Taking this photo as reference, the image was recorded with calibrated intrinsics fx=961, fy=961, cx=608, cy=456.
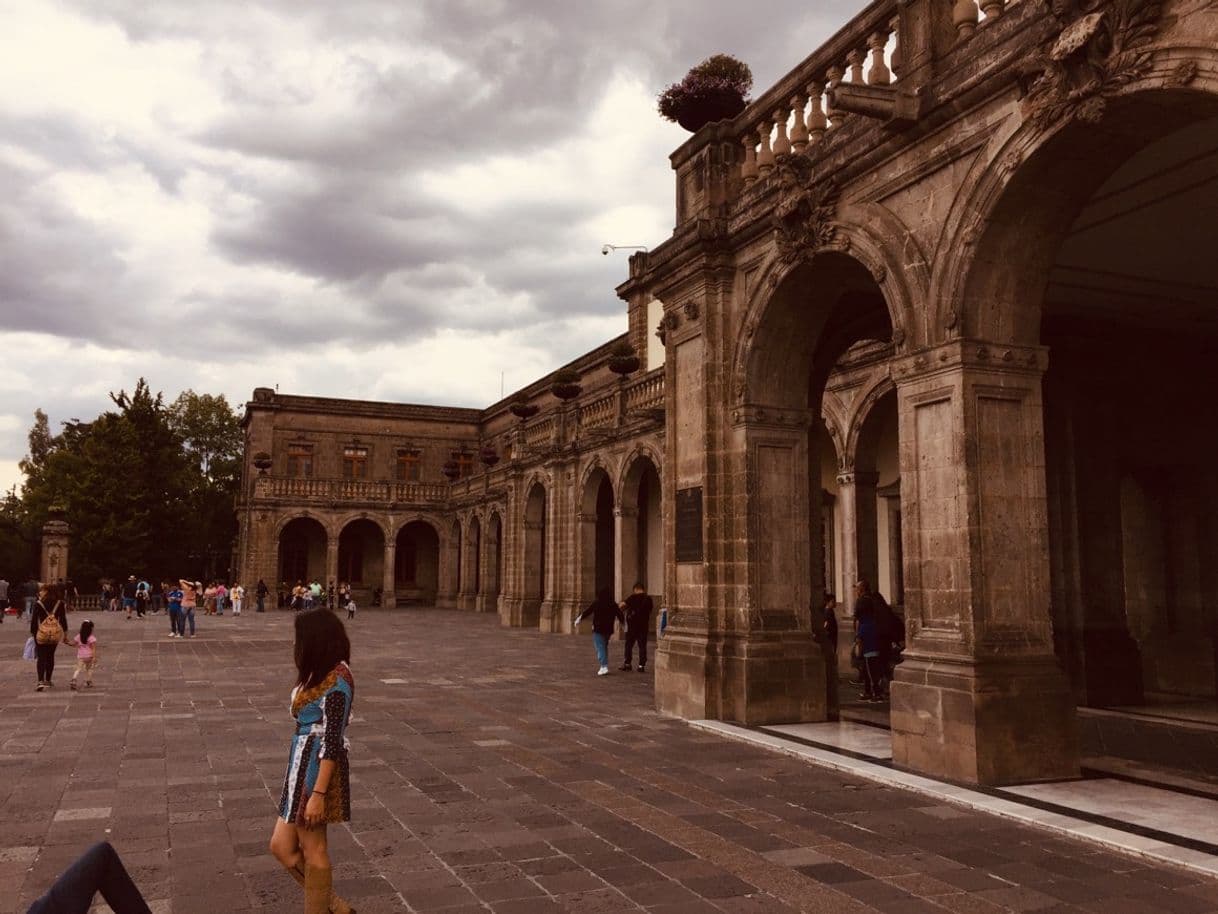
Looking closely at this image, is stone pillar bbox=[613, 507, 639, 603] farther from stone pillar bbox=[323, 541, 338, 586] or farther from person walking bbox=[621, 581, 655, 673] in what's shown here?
stone pillar bbox=[323, 541, 338, 586]

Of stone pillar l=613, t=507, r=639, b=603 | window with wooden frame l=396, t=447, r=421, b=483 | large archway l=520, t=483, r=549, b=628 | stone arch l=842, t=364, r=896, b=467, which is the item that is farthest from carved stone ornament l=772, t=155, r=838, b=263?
window with wooden frame l=396, t=447, r=421, b=483

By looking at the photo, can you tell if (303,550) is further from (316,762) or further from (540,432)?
(316,762)

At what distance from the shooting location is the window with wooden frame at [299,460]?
50.2 metres

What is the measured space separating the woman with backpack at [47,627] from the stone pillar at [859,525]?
39.5ft

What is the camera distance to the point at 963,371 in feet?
24.9

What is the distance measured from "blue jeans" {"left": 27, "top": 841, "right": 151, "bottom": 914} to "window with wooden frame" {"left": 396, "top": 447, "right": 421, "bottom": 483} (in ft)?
164

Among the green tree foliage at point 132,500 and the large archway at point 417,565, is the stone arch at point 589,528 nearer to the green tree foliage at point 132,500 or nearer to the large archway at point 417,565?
the large archway at point 417,565

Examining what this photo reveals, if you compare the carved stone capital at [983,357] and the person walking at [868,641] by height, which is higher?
the carved stone capital at [983,357]

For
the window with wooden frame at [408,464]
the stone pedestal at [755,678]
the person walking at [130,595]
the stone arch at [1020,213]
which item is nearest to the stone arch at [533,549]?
the person walking at [130,595]

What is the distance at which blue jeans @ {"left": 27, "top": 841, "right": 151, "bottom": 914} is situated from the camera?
268 cm

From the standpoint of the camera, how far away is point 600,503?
97.0 feet

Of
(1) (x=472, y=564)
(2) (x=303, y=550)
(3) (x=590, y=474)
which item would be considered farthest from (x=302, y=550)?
(3) (x=590, y=474)

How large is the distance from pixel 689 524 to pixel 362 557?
40.9 meters

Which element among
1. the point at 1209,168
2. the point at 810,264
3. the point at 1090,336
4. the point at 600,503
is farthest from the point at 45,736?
the point at 600,503
